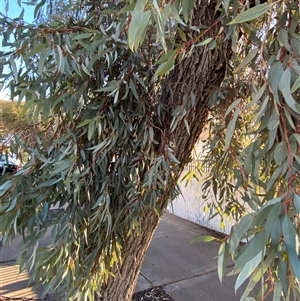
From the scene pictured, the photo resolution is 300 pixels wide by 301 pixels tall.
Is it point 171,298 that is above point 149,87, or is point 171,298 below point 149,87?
below

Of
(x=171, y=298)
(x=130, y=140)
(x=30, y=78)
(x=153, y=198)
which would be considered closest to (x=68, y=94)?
(x=30, y=78)

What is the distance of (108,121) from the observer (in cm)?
130

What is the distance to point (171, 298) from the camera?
9.00 ft

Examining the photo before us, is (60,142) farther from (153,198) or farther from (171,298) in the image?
(171,298)

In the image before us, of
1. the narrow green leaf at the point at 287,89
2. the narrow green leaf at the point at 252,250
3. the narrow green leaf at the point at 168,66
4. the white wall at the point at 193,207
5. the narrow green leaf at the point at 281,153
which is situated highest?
the narrow green leaf at the point at 168,66

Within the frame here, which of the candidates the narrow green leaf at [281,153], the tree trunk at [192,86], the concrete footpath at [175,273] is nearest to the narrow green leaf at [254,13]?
the narrow green leaf at [281,153]

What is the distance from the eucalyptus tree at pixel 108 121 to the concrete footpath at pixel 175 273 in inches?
42.5

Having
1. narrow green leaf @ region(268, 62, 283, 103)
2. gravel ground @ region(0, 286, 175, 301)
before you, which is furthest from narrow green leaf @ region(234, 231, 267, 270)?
gravel ground @ region(0, 286, 175, 301)

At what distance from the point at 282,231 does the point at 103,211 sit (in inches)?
34.6

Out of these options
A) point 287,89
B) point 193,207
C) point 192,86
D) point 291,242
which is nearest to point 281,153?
point 287,89

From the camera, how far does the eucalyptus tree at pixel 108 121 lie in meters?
1.05

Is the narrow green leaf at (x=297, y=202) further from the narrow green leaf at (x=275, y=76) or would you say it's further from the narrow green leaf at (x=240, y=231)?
the narrow green leaf at (x=275, y=76)

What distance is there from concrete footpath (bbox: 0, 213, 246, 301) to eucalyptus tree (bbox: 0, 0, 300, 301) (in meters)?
1.08

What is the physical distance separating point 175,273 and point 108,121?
8.18ft
